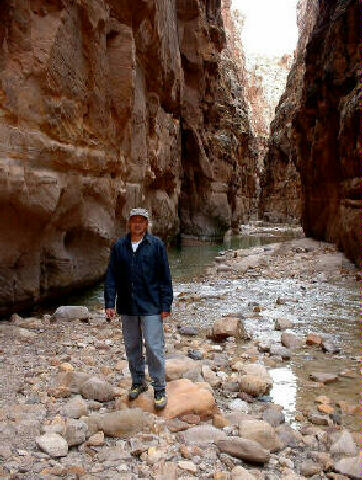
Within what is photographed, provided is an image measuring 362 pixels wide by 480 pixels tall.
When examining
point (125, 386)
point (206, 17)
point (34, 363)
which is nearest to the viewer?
point (125, 386)

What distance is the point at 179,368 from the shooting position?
531cm

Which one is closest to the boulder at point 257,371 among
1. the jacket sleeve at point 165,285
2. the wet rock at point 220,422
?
the wet rock at point 220,422

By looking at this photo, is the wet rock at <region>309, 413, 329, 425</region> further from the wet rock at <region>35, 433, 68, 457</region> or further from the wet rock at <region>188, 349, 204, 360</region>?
the wet rock at <region>35, 433, 68, 457</region>

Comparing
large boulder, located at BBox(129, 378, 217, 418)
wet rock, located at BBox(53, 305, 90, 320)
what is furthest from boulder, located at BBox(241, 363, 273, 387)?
wet rock, located at BBox(53, 305, 90, 320)

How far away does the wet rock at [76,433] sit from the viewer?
3.62m

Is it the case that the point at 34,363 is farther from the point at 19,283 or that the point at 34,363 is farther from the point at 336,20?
the point at 336,20

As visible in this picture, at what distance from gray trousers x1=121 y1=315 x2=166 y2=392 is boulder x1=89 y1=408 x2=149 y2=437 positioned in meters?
0.37

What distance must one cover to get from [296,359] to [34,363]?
3.66 m

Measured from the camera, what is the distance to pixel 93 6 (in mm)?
10094

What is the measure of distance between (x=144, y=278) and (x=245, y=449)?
1727 millimetres

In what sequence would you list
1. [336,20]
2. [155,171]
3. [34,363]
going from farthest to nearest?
1. [155,171]
2. [336,20]
3. [34,363]

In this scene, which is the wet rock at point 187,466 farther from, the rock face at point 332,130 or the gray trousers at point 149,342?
the rock face at point 332,130

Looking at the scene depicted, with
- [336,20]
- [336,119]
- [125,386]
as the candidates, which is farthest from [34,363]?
[336,20]

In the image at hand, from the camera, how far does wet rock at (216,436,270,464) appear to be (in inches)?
139
